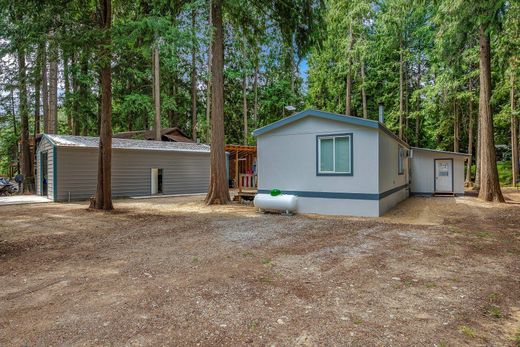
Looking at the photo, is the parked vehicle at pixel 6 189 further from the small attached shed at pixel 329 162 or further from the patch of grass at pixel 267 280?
the patch of grass at pixel 267 280

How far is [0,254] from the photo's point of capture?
5.29m

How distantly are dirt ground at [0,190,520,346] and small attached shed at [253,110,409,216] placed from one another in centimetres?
193

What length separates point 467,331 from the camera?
2705 mm

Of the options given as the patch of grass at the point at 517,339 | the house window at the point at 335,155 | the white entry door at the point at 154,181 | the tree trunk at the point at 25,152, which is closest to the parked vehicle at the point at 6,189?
the tree trunk at the point at 25,152

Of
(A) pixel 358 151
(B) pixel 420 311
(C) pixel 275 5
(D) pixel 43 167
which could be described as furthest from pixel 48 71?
(B) pixel 420 311

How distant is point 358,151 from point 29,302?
7938 mm

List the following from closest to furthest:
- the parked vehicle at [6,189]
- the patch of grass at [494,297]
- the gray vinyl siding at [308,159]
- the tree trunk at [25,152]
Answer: the patch of grass at [494,297] < the gray vinyl siding at [308,159] < the parked vehicle at [6,189] < the tree trunk at [25,152]

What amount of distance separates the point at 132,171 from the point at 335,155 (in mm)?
10202

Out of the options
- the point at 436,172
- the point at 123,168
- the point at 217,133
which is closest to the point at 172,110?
the point at 123,168

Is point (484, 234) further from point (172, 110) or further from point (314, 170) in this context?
point (172, 110)

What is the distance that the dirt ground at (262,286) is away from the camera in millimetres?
2680

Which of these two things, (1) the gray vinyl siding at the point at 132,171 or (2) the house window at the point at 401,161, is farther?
(1) the gray vinyl siding at the point at 132,171

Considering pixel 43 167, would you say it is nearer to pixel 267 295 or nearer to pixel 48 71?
pixel 48 71

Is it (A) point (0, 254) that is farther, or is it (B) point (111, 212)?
(B) point (111, 212)
